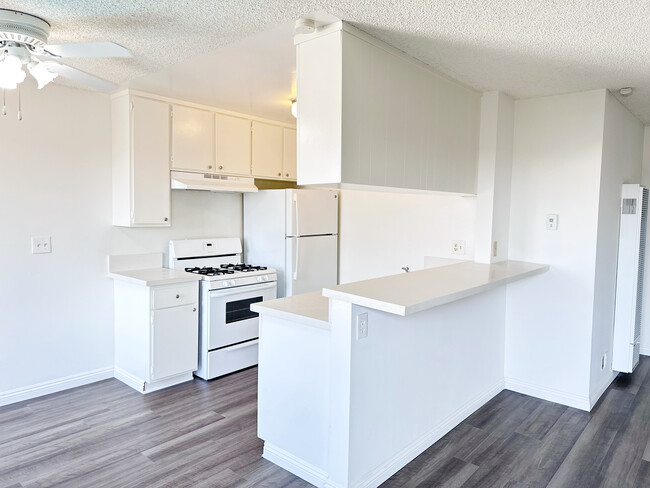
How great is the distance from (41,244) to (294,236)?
201 cm

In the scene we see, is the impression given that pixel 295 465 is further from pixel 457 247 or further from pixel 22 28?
pixel 22 28

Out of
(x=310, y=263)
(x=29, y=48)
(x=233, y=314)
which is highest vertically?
(x=29, y=48)

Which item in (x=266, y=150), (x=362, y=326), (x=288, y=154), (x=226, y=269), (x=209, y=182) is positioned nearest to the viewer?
(x=362, y=326)

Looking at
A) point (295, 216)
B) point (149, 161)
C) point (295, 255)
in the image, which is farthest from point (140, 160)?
point (295, 255)

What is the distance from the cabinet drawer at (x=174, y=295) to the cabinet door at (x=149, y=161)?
1.93ft

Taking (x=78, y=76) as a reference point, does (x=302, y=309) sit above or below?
below

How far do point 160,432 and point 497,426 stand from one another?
2.18 m

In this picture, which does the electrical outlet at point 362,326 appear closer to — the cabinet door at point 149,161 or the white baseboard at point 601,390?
the white baseboard at point 601,390

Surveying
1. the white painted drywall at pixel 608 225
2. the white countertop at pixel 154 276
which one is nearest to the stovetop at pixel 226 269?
the white countertop at pixel 154 276

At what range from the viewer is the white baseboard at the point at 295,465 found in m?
2.25

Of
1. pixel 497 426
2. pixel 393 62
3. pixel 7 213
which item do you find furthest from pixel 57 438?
pixel 393 62

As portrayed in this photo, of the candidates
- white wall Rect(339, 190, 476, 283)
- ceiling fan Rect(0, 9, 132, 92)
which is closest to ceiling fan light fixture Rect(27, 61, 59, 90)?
ceiling fan Rect(0, 9, 132, 92)

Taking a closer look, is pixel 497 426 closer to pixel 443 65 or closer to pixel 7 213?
pixel 443 65

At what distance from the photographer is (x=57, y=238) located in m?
3.36
